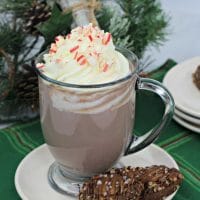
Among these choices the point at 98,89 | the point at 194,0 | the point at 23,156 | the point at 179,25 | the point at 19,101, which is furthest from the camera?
the point at 194,0

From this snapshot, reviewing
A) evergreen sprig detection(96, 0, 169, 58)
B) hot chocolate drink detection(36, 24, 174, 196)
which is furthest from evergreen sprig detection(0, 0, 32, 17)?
hot chocolate drink detection(36, 24, 174, 196)

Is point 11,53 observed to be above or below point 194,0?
above

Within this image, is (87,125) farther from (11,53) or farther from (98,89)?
(11,53)

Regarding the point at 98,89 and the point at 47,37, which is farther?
the point at 47,37

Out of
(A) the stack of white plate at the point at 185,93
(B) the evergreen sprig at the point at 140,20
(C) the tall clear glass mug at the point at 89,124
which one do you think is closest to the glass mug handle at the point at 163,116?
(C) the tall clear glass mug at the point at 89,124

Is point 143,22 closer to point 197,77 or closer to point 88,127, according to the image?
point 197,77

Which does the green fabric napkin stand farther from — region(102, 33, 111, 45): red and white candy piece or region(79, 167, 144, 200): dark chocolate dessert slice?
region(102, 33, 111, 45): red and white candy piece

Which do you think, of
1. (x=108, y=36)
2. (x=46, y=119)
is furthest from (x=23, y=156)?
(x=108, y=36)
